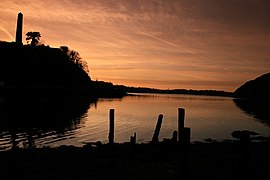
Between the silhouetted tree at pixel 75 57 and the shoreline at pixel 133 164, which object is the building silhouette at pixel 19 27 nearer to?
the silhouetted tree at pixel 75 57

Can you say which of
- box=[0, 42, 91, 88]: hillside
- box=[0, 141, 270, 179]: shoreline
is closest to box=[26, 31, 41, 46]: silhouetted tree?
box=[0, 42, 91, 88]: hillside

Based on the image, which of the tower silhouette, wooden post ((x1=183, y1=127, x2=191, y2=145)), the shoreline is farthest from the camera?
the tower silhouette

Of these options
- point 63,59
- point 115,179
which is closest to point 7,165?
point 115,179

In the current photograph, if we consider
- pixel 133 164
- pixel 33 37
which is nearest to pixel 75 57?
pixel 33 37

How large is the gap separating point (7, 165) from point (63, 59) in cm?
13008

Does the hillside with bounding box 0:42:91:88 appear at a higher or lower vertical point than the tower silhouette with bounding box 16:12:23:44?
lower

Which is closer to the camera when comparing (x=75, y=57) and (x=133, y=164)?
(x=133, y=164)

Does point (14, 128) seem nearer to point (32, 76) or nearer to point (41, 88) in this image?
point (41, 88)

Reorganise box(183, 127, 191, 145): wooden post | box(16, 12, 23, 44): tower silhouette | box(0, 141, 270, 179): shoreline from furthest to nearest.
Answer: box(16, 12, 23, 44): tower silhouette
box(0, 141, 270, 179): shoreline
box(183, 127, 191, 145): wooden post

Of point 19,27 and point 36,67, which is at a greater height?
point 19,27

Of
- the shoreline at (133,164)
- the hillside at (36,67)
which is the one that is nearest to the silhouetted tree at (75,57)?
the hillside at (36,67)

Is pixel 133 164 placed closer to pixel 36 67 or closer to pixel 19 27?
pixel 36 67

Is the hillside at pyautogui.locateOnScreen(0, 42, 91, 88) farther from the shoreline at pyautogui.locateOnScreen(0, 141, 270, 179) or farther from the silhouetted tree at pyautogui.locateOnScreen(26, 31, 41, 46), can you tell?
the shoreline at pyautogui.locateOnScreen(0, 141, 270, 179)

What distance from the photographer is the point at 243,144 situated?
13727 millimetres
